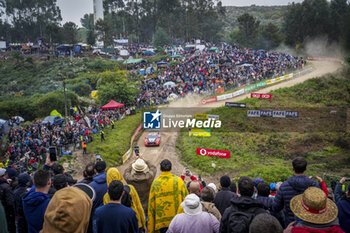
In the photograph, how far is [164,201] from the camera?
514 cm

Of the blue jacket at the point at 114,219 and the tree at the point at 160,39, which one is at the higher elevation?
the tree at the point at 160,39

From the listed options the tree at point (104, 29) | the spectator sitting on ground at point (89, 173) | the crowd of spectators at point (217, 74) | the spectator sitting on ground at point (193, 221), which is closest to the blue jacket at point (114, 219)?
the spectator sitting on ground at point (193, 221)

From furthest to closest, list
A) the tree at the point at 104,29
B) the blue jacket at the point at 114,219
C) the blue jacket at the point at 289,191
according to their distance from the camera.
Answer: the tree at the point at 104,29 → the blue jacket at the point at 289,191 → the blue jacket at the point at 114,219

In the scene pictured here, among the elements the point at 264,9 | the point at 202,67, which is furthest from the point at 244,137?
the point at 264,9

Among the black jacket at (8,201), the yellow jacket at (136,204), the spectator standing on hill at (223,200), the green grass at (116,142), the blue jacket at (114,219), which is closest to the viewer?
the blue jacket at (114,219)

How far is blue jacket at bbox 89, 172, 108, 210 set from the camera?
5.09 metres

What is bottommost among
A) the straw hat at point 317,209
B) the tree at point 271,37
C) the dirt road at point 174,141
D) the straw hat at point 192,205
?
the dirt road at point 174,141

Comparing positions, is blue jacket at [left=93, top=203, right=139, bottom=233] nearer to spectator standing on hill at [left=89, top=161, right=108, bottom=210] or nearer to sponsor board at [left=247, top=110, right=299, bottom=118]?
spectator standing on hill at [left=89, top=161, right=108, bottom=210]

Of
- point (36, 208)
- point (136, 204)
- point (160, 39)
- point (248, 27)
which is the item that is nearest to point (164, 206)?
point (136, 204)

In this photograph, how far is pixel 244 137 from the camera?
26.4 metres

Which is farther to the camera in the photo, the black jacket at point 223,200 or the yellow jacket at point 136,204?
the black jacket at point 223,200

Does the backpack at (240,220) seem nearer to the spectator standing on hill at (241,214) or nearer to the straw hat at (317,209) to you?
the spectator standing on hill at (241,214)

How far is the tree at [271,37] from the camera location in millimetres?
78562

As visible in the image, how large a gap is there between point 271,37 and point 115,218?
8371cm
